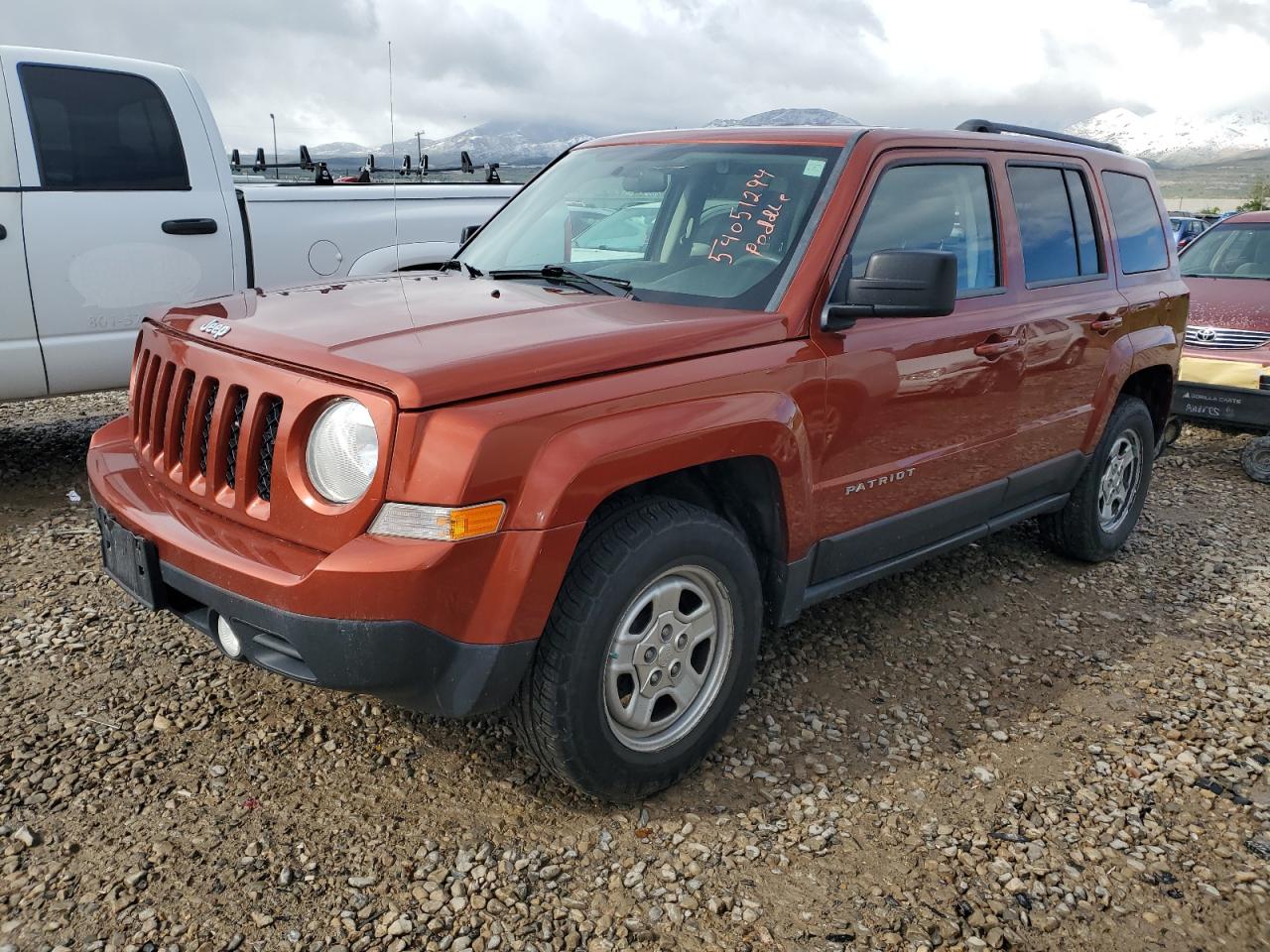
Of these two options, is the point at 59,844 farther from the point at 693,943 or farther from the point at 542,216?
the point at 542,216

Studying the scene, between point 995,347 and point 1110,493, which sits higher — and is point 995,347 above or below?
above

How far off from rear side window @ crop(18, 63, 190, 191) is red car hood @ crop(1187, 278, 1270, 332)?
22.6 feet

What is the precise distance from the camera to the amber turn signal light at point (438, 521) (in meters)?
2.34

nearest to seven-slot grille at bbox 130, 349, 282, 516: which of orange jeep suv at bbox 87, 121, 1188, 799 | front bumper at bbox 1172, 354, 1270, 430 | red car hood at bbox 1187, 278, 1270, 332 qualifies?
orange jeep suv at bbox 87, 121, 1188, 799

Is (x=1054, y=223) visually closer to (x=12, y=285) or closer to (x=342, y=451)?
(x=342, y=451)

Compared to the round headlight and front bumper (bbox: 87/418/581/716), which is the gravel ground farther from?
the round headlight

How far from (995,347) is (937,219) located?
0.51 metres

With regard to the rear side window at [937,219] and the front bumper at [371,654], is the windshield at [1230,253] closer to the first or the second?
the rear side window at [937,219]

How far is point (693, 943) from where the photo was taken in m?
2.49

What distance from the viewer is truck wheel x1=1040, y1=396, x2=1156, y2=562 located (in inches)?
189

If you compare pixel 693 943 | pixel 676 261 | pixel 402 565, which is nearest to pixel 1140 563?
pixel 676 261

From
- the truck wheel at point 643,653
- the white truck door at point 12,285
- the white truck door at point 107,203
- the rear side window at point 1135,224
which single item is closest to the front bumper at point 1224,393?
the rear side window at point 1135,224

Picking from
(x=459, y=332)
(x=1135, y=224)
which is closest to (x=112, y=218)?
(x=459, y=332)

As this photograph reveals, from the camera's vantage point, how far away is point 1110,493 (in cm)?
508
